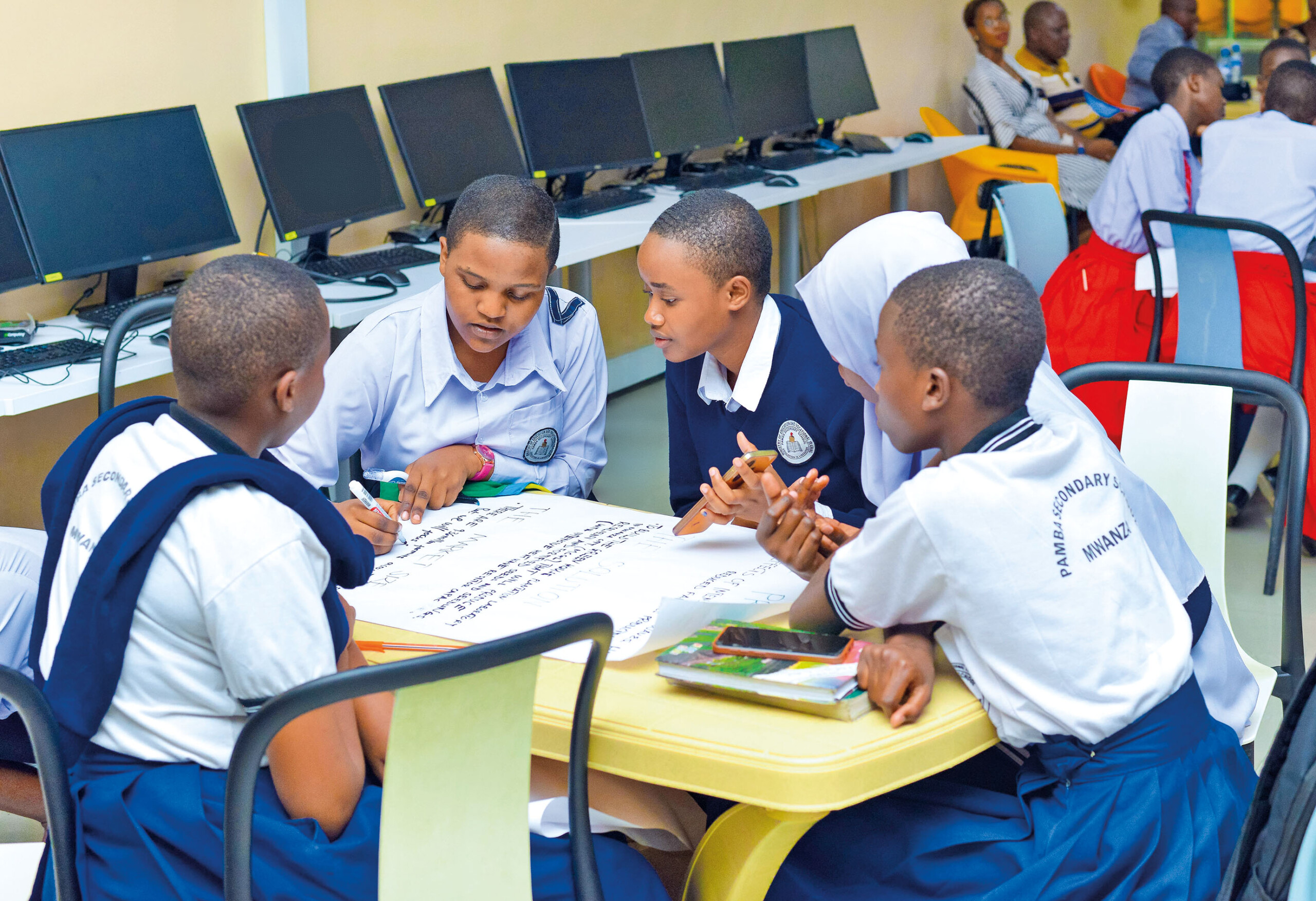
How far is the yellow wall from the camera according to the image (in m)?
2.80

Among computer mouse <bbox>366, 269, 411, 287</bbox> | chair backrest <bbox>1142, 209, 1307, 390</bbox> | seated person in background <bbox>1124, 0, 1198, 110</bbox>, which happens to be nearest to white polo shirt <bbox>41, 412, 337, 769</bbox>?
computer mouse <bbox>366, 269, 411, 287</bbox>

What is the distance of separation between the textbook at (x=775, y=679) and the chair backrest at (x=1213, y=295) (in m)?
2.23

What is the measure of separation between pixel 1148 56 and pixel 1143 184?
14.8ft

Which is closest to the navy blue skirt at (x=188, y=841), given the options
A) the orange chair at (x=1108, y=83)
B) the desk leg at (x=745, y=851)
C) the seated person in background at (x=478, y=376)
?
the desk leg at (x=745, y=851)

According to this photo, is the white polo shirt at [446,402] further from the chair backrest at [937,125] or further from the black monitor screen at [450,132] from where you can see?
the chair backrest at [937,125]

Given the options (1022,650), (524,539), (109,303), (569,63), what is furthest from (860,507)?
(569,63)

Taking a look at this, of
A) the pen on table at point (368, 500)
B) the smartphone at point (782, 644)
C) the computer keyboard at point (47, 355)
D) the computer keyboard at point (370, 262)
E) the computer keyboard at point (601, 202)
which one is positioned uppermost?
the computer keyboard at point (47, 355)

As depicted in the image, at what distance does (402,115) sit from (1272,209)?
2.38 meters

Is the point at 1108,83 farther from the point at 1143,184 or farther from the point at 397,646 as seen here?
the point at 397,646

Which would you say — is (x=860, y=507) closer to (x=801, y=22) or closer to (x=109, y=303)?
(x=109, y=303)

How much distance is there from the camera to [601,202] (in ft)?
13.0

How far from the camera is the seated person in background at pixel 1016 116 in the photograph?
20.0 feet

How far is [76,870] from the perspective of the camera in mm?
1116

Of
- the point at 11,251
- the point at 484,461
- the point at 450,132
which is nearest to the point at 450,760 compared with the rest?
the point at 484,461
